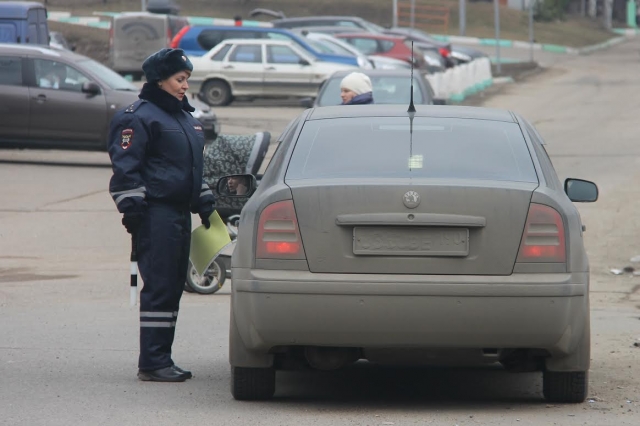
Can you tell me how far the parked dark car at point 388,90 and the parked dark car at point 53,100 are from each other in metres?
4.39

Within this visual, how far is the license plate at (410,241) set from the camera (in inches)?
231

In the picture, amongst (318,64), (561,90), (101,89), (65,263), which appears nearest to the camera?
(65,263)

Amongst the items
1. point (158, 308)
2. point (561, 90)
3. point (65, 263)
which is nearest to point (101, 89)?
point (65, 263)

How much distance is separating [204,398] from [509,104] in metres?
26.6

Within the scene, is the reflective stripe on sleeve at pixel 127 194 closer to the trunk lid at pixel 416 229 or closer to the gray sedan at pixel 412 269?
the gray sedan at pixel 412 269

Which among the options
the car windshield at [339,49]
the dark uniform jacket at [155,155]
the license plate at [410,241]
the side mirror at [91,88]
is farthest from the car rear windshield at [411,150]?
the car windshield at [339,49]

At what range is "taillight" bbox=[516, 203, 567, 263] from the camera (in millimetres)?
5902

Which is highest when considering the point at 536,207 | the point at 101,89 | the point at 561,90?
the point at 536,207

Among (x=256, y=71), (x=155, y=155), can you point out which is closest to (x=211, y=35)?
(x=256, y=71)

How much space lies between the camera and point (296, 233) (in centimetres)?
596

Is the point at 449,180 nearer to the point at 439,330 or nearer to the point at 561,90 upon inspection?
the point at 439,330

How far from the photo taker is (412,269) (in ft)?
19.2

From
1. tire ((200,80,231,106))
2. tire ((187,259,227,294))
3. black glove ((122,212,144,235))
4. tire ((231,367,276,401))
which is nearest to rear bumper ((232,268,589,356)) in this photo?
tire ((231,367,276,401))

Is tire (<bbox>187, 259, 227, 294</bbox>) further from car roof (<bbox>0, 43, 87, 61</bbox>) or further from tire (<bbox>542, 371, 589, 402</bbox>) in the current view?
car roof (<bbox>0, 43, 87, 61</bbox>)
